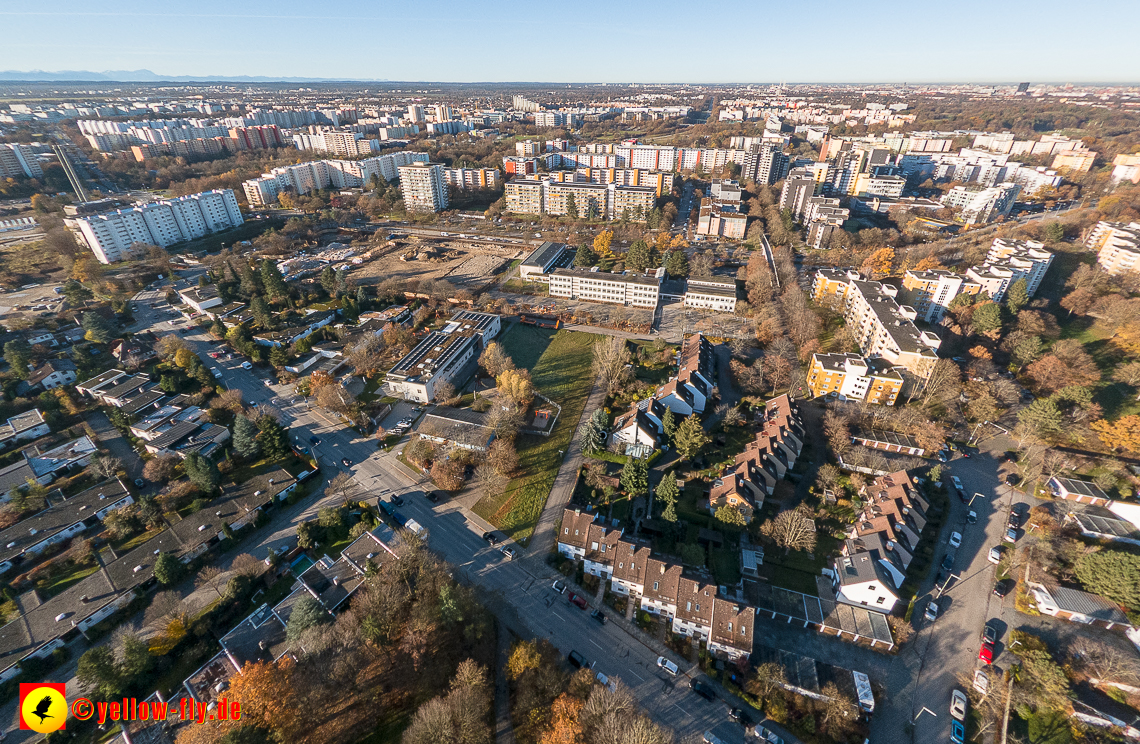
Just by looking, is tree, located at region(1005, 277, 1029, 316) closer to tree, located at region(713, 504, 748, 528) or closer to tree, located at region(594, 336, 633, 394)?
tree, located at region(594, 336, 633, 394)

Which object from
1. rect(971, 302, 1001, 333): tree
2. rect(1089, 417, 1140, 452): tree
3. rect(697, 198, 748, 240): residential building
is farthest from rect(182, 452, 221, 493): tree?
rect(697, 198, 748, 240): residential building

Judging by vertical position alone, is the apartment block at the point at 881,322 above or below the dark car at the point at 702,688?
above

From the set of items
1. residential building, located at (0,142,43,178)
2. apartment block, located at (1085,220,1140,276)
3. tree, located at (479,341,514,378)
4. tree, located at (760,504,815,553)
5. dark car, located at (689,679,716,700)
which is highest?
residential building, located at (0,142,43,178)

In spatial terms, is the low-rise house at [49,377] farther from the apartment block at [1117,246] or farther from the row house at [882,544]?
the apartment block at [1117,246]

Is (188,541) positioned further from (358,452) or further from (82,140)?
(82,140)

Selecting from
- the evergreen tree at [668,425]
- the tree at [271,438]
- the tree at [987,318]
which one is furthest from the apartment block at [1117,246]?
the tree at [271,438]

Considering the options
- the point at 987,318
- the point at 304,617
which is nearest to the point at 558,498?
the point at 304,617

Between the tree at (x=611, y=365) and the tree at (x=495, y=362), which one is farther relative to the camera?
the tree at (x=495, y=362)
